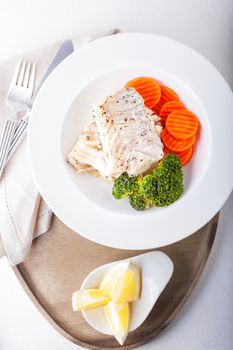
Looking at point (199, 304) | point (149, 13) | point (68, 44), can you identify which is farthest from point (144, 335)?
point (149, 13)

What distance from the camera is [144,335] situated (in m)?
1.86

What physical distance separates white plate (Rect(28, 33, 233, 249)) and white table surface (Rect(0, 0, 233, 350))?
33 cm

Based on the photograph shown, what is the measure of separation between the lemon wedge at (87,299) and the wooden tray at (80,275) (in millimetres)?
103

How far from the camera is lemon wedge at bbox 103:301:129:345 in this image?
1.75 m

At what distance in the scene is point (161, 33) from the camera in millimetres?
2047

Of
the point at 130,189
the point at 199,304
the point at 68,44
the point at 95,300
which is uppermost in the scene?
the point at 68,44

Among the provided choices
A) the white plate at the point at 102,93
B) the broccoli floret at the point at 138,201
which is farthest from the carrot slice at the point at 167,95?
the broccoli floret at the point at 138,201

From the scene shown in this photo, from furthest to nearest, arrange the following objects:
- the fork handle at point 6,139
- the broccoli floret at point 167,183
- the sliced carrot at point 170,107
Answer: the fork handle at point 6,139
the sliced carrot at point 170,107
the broccoli floret at point 167,183

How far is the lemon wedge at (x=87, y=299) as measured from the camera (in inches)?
68.5

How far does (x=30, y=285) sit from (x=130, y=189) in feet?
1.66

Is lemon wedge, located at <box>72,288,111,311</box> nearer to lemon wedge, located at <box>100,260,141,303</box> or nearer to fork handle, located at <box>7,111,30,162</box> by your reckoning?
lemon wedge, located at <box>100,260,141,303</box>

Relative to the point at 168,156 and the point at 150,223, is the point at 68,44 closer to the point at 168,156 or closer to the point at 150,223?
the point at 168,156

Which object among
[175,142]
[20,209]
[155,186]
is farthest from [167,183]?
[20,209]

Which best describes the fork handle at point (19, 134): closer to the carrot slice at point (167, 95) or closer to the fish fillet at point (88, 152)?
the fish fillet at point (88, 152)
